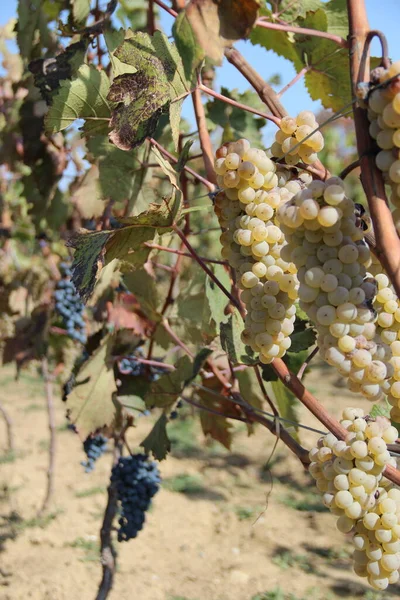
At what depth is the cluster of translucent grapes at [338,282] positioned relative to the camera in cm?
66

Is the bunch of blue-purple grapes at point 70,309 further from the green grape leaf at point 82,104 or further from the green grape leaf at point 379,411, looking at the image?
the green grape leaf at point 379,411

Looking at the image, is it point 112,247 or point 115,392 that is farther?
point 115,392

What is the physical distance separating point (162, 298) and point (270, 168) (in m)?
1.08

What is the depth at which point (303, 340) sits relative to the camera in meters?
1.16

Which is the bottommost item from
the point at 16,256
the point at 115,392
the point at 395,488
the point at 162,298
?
the point at 16,256

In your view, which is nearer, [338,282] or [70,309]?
[338,282]

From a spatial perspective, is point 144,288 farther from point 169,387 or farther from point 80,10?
point 80,10

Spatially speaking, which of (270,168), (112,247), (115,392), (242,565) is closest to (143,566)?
(242,565)

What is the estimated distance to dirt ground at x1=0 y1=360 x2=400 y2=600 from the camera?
3.15 m

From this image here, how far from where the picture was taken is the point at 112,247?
3.29 ft

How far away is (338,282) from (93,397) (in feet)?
4.00

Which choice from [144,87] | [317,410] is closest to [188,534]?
[317,410]

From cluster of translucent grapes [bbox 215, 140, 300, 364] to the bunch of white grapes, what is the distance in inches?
9.0

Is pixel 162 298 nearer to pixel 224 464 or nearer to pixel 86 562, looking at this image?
pixel 86 562
